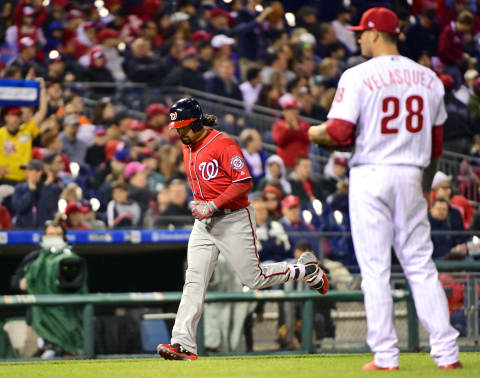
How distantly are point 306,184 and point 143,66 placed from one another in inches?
138

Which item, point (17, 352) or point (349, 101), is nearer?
point (349, 101)

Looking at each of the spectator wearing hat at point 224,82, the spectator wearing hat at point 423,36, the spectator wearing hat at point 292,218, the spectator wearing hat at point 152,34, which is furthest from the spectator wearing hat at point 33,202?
the spectator wearing hat at point 423,36

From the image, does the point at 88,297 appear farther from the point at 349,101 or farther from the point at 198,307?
the point at 349,101

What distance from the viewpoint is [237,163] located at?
628cm

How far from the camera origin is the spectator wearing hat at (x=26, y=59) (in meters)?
12.7

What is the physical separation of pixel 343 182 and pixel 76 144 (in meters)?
3.43

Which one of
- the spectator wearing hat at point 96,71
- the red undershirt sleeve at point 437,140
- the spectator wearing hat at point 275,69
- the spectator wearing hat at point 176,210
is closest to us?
the red undershirt sleeve at point 437,140

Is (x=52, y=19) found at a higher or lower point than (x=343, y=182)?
higher

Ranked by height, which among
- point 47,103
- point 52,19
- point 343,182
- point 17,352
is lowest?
point 17,352

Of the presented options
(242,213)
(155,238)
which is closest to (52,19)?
(155,238)

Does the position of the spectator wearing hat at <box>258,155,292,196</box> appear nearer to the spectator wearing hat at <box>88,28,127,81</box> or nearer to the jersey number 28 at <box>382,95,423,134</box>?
the spectator wearing hat at <box>88,28,127,81</box>

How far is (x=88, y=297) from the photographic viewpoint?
25.5 ft

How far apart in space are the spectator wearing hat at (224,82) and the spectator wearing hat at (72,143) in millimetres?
2804

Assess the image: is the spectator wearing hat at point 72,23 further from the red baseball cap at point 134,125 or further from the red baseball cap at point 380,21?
the red baseball cap at point 380,21
